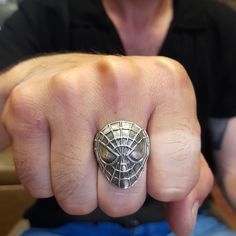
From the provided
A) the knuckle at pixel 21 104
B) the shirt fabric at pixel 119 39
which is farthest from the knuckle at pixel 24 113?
the shirt fabric at pixel 119 39

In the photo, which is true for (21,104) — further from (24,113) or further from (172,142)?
(172,142)

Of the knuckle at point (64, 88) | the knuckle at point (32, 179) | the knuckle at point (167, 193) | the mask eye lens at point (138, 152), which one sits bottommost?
the knuckle at point (167, 193)

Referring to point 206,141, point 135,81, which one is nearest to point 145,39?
point 206,141

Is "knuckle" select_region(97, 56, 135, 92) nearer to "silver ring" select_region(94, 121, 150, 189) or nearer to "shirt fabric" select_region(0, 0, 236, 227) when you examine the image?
"silver ring" select_region(94, 121, 150, 189)

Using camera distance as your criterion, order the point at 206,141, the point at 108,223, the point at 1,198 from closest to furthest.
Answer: the point at 108,223, the point at 206,141, the point at 1,198

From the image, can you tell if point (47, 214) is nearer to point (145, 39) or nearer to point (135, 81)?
point (145, 39)

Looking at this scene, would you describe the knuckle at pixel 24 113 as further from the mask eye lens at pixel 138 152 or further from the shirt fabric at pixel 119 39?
the shirt fabric at pixel 119 39

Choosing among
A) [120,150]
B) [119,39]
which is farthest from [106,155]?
[119,39]
